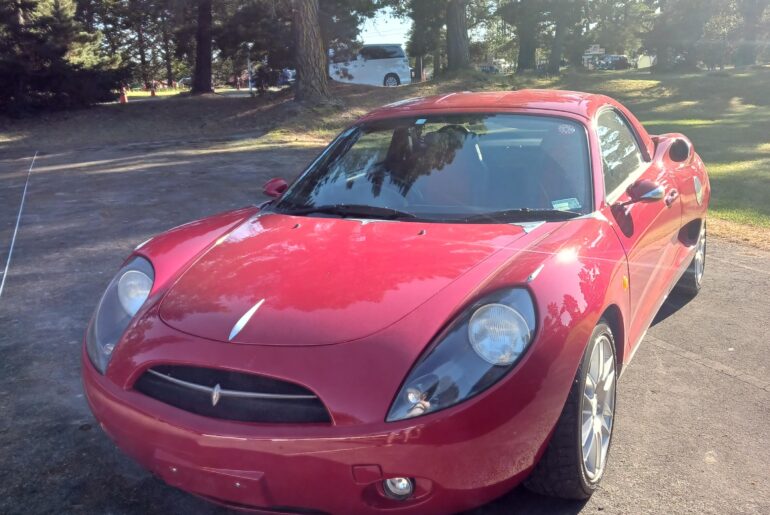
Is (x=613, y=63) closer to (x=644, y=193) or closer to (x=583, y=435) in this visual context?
(x=644, y=193)

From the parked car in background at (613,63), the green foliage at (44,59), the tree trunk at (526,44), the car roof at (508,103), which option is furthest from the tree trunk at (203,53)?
the parked car in background at (613,63)

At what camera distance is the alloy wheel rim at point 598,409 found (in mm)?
2658

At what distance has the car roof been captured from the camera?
3830mm

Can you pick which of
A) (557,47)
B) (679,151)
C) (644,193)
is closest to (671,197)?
(679,151)

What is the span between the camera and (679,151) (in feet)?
15.7

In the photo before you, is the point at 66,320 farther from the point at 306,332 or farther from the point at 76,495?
the point at 306,332

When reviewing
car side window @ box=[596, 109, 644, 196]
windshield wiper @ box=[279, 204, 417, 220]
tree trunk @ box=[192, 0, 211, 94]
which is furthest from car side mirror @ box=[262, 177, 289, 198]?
tree trunk @ box=[192, 0, 211, 94]

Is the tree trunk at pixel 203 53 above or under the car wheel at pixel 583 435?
above

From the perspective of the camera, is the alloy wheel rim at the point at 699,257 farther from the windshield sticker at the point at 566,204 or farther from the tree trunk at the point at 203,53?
the tree trunk at the point at 203,53

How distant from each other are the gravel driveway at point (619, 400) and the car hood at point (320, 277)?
2.62ft

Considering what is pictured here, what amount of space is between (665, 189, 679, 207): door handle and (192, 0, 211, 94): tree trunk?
22.5m

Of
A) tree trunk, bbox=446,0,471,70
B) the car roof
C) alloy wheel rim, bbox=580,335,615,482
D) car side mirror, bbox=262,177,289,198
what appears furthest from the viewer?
tree trunk, bbox=446,0,471,70

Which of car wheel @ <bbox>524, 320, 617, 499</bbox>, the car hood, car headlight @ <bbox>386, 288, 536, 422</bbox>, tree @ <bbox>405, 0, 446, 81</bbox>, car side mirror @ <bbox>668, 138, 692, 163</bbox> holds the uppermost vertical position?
tree @ <bbox>405, 0, 446, 81</bbox>

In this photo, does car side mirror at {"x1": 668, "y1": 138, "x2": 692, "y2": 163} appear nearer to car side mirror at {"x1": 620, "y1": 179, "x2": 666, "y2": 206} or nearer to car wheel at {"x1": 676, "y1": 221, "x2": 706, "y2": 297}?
car wheel at {"x1": 676, "y1": 221, "x2": 706, "y2": 297}
